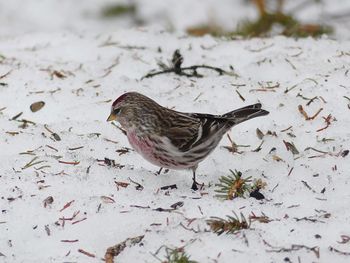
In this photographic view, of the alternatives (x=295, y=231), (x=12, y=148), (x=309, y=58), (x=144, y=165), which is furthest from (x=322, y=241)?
(x=309, y=58)

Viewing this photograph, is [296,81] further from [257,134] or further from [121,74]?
[121,74]

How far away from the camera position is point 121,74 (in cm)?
635

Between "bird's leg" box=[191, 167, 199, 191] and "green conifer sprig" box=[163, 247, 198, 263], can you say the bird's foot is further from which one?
"green conifer sprig" box=[163, 247, 198, 263]

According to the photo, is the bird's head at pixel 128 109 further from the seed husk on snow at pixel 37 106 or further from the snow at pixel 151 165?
the seed husk on snow at pixel 37 106

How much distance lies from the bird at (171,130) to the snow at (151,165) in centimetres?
15

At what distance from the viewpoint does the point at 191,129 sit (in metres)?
4.86

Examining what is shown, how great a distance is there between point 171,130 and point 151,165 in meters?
0.41

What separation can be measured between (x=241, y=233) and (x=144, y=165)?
1325 millimetres

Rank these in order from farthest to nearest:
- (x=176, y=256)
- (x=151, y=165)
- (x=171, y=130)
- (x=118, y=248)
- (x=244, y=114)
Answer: (x=151, y=165) → (x=244, y=114) → (x=171, y=130) → (x=118, y=248) → (x=176, y=256)

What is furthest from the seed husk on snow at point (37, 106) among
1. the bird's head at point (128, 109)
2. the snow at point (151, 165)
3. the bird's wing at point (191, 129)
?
the bird's wing at point (191, 129)

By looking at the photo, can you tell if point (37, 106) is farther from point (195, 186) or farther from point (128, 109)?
point (195, 186)

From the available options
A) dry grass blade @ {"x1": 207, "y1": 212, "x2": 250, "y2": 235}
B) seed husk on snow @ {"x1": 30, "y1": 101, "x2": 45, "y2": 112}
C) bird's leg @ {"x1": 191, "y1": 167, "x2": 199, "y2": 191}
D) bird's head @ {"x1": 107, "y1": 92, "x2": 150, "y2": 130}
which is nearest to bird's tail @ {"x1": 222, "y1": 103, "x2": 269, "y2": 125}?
bird's leg @ {"x1": 191, "y1": 167, "x2": 199, "y2": 191}

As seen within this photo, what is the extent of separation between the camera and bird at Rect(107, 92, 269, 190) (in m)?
4.71

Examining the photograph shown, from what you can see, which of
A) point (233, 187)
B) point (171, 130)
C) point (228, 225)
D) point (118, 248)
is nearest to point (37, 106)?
point (171, 130)
